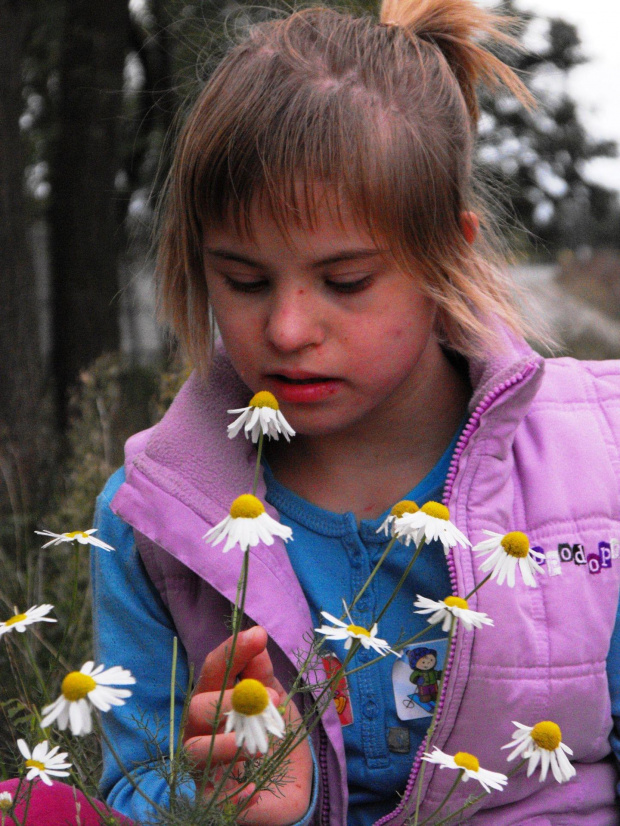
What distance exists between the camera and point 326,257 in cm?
171

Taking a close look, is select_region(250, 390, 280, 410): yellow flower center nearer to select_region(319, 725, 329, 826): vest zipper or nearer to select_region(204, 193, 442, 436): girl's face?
select_region(204, 193, 442, 436): girl's face

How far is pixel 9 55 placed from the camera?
3.90 meters

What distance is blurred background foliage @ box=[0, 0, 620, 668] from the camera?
9.91 ft

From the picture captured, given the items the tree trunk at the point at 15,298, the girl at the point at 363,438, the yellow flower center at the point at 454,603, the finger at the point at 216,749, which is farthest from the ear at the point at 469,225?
the tree trunk at the point at 15,298

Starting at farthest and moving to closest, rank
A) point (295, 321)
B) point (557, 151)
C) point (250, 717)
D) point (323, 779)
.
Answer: point (557, 151) → point (323, 779) → point (295, 321) → point (250, 717)

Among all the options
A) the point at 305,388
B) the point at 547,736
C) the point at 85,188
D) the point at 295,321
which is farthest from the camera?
the point at 85,188

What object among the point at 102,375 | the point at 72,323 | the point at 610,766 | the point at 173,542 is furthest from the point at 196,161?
the point at 72,323

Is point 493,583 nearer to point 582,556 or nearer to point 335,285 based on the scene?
point 582,556

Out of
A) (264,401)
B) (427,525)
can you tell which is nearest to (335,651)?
(427,525)

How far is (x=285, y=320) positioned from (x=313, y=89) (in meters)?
0.45

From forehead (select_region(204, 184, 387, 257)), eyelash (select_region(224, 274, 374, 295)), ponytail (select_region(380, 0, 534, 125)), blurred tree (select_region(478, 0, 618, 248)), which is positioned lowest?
blurred tree (select_region(478, 0, 618, 248))

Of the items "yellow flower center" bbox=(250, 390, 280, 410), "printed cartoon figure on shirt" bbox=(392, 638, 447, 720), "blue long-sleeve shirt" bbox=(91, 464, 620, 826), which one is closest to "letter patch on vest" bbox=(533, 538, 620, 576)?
"blue long-sleeve shirt" bbox=(91, 464, 620, 826)

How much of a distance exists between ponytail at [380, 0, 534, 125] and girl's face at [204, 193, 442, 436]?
63cm

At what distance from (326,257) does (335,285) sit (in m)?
0.06
